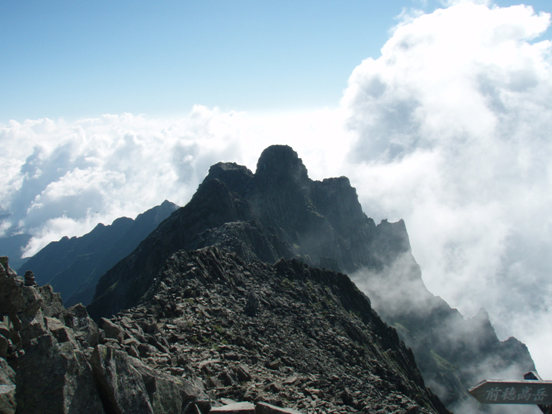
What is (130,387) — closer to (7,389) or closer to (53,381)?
(53,381)

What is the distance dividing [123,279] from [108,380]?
441 feet

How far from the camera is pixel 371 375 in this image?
37.3 meters

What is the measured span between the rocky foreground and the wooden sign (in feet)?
25.0

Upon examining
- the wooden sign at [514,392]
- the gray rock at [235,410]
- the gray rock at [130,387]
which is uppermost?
the wooden sign at [514,392]

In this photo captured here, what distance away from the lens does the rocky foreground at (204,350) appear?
11586 millimetres

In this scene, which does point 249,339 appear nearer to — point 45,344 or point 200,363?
point 200,363

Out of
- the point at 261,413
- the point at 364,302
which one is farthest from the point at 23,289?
the point at 364,302

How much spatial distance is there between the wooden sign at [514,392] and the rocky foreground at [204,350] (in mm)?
7634

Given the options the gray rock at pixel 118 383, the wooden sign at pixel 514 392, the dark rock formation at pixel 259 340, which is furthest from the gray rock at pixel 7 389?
the wooden sign at pixel 514 392

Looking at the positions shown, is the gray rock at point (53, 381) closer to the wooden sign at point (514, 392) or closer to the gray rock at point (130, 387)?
the gray rock at point (130, 387)

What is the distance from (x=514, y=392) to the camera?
10.6 metres

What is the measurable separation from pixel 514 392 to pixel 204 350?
20.3 metres

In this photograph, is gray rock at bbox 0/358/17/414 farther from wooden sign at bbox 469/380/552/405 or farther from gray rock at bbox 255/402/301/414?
wooden sign at bbox 469/380/552/405

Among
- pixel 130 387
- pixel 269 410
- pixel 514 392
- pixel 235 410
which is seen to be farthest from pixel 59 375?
pixel 514 392
